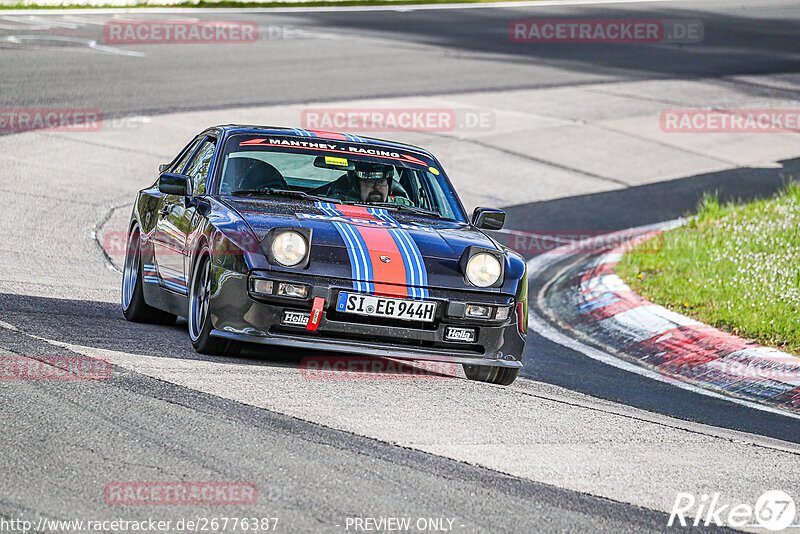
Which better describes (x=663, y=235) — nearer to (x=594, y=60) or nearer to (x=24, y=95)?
(x=24, y=95)

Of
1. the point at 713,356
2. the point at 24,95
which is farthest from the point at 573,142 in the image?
the point at 713,356

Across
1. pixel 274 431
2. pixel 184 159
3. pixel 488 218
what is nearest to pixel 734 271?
pixel 488 218

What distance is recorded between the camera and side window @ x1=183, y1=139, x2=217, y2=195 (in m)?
7.69

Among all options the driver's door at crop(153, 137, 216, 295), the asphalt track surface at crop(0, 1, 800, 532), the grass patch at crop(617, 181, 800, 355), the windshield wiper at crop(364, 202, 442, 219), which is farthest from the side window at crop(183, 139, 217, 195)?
the grass patch at crop(617, 181, 800, 355)

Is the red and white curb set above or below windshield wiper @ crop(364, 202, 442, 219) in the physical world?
below

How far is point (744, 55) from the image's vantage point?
26359 mm

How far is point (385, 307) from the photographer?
248 inches

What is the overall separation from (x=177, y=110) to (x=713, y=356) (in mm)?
10883

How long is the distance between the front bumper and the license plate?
3 cm

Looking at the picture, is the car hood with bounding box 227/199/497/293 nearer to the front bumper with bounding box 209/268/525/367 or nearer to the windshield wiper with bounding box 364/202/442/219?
the front bumper with bounding box 209/268/525/367

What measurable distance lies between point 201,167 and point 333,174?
34.3 inches

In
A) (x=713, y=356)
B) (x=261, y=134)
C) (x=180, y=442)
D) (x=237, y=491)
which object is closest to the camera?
(x=237, y=491)

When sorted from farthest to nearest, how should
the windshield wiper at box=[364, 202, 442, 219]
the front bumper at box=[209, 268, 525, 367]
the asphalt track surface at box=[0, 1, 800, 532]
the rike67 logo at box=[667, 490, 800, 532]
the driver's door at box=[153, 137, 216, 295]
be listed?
the windshield wiper at box=[364, 202, 442, 219] < the driver's door at box=[153, 137, 216, 295] < the front bumper at box=[209, 268, 525, 367] < the rike67 logo at box=[667, 490, 800, 532] < the asphalt track surface at box=[0, 1, 800, 532]

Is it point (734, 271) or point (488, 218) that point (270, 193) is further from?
point (734, 271)
